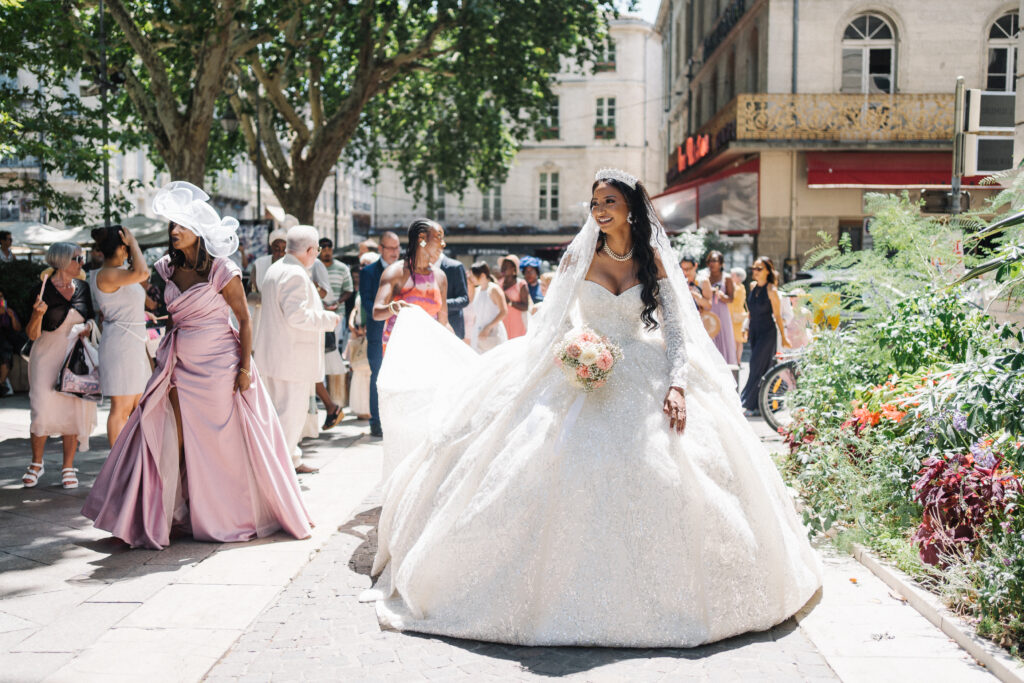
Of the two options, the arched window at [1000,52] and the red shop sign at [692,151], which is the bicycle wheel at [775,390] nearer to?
the arched window at [1000,52]

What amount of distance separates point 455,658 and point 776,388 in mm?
7320

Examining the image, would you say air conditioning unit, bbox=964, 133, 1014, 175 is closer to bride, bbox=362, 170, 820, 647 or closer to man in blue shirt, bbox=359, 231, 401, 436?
man in blue shirt, bbox=359, 231, 401, 436

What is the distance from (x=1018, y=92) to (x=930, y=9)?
20.1 m

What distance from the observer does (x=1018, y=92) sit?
310 inches

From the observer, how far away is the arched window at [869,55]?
26125 millimetres

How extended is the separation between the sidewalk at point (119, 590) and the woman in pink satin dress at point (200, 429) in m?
0.20

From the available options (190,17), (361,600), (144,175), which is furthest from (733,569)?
(144,175)

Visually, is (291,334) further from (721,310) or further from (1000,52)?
(1000,52)

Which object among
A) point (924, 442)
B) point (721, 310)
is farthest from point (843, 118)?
point (924, 442)

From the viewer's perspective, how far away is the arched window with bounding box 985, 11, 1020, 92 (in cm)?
2570

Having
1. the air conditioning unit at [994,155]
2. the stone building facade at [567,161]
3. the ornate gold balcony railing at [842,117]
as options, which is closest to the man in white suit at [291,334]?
the air conditioning unit at [994,155]

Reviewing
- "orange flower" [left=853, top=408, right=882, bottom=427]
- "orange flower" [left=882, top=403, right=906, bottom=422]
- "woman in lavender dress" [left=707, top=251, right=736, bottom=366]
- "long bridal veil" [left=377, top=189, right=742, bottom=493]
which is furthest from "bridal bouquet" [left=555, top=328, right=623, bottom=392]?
"woman in lavender dress" [left=707, top=251, right=736, bottom=366]

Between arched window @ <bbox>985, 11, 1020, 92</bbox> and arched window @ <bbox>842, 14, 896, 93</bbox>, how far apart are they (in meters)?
2.33

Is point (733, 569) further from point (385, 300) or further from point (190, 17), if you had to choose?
point (190, 17)
